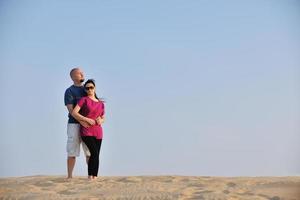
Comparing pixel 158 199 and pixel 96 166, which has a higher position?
pixel 96 166

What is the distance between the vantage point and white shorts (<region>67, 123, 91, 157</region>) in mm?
8320

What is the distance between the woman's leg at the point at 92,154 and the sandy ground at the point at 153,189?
0.25 m

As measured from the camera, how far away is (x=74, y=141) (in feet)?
27.3

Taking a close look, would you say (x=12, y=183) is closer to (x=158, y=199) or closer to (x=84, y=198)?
(x=84, y=198)

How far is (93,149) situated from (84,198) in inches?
74.9

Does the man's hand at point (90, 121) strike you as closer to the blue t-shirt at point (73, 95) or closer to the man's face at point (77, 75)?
the blue t-shirt at point (73, 95)

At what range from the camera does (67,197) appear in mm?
6492

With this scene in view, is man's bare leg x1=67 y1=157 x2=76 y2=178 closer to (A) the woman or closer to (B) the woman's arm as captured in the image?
(A) the woman

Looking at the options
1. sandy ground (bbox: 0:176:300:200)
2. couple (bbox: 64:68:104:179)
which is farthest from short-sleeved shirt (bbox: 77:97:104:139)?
sandy ground (bbox: 0:176:300:200)

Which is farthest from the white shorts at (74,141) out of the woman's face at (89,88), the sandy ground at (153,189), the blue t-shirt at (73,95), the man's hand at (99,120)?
the woman's face at (89,88)

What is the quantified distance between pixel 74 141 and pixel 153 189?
6.52 feet

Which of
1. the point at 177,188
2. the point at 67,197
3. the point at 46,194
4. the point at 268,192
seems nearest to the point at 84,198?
the point at 67,197

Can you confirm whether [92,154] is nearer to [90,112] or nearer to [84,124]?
[84,124]

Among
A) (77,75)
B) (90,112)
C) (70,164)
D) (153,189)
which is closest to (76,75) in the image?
(77,75)
